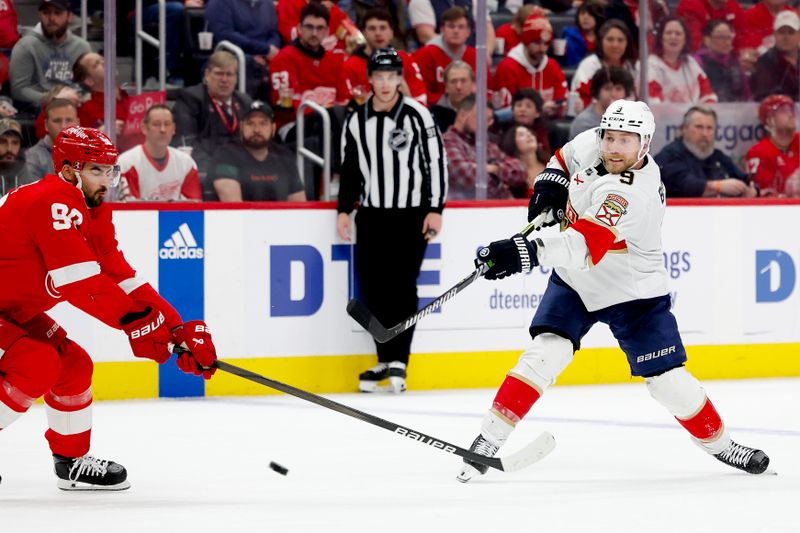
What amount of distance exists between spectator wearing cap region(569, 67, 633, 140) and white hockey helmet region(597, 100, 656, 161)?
2533 millimetres

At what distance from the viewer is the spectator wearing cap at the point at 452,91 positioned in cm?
656

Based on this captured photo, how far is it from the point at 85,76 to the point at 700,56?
289 cm

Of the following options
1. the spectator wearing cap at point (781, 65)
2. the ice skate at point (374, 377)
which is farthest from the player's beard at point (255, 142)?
the spectator wearing cap at point (781, 65)

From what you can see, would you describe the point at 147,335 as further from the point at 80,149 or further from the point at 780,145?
the point at 780,145

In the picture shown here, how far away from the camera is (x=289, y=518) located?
3.70m

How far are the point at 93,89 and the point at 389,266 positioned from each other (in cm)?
145

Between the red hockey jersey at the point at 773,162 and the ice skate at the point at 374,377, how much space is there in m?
2.10

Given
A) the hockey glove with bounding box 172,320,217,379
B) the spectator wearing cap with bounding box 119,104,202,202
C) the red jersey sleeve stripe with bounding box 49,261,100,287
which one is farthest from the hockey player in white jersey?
the spectator wearing cap with bounding box 119,104,202,202

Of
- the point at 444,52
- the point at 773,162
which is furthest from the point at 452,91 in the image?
the point at 773,162

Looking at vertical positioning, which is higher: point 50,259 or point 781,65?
point 781,65

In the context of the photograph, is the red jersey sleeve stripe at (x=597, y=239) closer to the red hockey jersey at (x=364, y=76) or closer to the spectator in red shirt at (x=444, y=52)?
the spectator in red shirt at (x=444, y=52)

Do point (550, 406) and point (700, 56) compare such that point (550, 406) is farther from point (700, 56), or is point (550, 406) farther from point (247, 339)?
point (700, 56)

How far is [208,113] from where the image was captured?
6168 mm

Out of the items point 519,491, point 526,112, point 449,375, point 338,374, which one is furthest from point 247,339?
point 519,491
